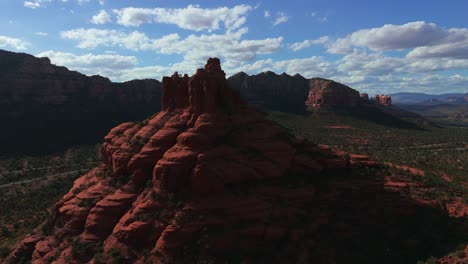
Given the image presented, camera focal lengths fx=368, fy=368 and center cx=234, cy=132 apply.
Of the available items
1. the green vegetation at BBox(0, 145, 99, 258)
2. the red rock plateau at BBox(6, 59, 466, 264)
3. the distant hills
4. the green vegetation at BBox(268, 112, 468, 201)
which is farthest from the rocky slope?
the red rock plateau at BBox(6, 59, 466, 264)

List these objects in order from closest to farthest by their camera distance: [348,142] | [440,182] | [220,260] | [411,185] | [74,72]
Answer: [220,260] < [411,185] < [440,182] < [348,142] < [74,72]

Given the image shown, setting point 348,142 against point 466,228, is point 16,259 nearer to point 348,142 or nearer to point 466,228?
point 466,228

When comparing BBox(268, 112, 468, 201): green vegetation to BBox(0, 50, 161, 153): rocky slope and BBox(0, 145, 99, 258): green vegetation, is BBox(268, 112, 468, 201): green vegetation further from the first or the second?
BBox(0, 50, 161, 153): rocky slope

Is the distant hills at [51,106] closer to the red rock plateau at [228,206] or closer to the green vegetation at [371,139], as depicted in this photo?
the green vegetation at [371,139]

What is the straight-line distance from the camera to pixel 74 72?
188 m

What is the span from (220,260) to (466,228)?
29.6 metres

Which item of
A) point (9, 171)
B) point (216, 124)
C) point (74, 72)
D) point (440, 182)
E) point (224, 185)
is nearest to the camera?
point (224, 185)

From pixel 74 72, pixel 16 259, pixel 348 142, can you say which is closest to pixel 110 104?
pixel 74 72

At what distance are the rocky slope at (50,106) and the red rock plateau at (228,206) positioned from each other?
110 meters

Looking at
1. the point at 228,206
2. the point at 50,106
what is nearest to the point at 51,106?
the point at 50,106

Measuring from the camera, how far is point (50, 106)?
164125mm

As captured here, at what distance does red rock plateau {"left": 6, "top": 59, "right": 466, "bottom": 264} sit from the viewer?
130ft

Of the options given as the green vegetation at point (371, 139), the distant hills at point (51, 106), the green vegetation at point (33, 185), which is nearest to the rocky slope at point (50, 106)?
the distant hills at point (51, 106)

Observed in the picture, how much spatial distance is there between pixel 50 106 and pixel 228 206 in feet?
491
